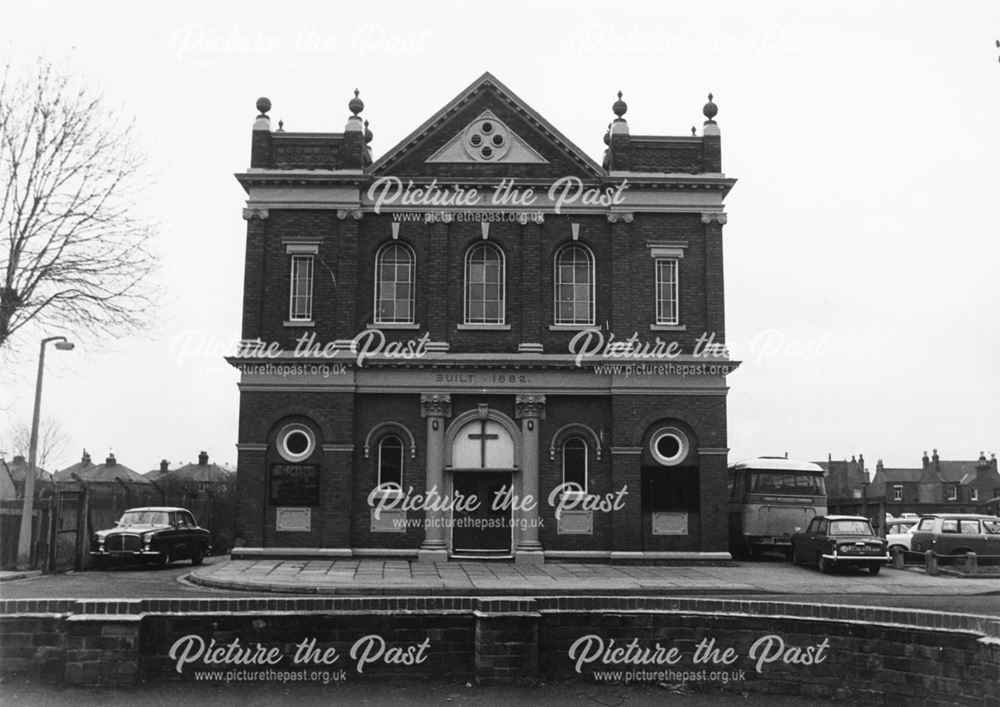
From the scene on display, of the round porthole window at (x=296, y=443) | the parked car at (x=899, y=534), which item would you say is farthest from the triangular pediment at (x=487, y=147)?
the parked car at (x=899, y=534)

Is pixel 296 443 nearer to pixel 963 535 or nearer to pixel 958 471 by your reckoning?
pixel 963 535

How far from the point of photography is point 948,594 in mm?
22688

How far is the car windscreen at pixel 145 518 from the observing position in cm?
2705

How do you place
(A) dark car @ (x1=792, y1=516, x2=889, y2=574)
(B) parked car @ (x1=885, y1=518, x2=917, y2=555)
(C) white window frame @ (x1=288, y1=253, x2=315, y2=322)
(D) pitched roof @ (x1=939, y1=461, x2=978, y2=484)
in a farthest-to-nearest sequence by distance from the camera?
1. (D) pitched roof @ (x1=939, y1=461, x2=978, y2=484)
2. (B) parked car @ (x1=885, y1=518, x2=917, y2=555)
3. (C) white window frame @ (x1=288, y1=253, x2=315, y2=322)
4. (A) dark car @ (x1=792, y1=516, x2=889, y2=574)

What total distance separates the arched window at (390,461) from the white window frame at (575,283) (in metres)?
5.60

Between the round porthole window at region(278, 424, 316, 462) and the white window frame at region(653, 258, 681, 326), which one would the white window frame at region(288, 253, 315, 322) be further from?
the white window frame at region(653, 258, 681, 326)

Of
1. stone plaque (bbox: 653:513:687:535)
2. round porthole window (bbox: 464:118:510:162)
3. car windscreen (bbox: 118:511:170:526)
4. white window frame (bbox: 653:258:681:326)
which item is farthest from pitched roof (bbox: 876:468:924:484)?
car windscreen (bbox: 118:511:170:526)

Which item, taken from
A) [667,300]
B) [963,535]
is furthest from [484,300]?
[963,535]

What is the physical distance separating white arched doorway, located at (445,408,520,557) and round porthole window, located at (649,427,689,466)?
12.4ft

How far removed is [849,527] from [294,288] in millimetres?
16132

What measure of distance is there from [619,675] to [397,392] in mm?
18444

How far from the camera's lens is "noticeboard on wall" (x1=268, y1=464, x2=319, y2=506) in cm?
2798

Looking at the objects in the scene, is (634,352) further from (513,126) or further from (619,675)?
(619,675)

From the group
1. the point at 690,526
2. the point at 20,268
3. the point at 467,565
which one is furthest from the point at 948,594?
the point at 20,268
